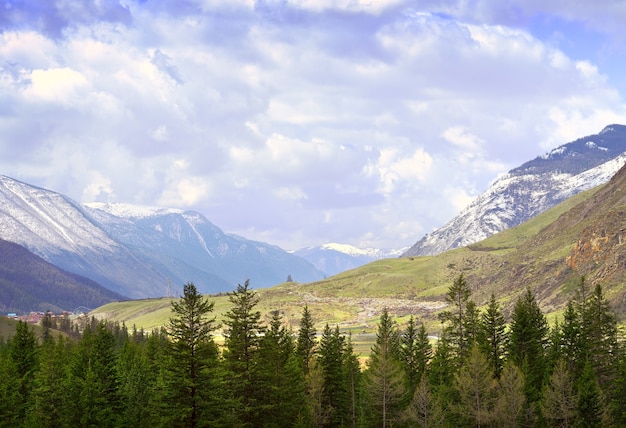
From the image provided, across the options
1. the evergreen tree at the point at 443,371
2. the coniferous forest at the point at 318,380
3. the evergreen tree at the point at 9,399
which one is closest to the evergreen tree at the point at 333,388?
the coniferous forest at the point at 318,380

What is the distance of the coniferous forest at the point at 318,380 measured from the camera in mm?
64750

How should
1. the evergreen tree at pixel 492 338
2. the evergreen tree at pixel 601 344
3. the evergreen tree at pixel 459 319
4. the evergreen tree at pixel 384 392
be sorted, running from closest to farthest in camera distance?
the evergreen tree at pixel 384 392 < the evergreen tree at pixel 492 338 < the evergreen tree at pixel 459 319 < the evergreen tree at pixel 601 344

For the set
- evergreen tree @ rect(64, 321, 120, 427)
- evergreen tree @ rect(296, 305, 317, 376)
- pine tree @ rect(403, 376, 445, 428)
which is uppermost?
evergreen tree @ rect(296, 305, 317, 376)

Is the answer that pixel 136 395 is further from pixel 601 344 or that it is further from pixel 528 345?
pixel 601 344

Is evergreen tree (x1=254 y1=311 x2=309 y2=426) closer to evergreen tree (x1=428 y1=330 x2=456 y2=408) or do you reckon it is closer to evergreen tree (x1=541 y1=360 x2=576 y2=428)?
evergreen tree (x1=428 y1=330 x2=456 y2=408)

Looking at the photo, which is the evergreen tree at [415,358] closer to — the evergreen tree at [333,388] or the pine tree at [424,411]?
the evergreen tree at [333,388]

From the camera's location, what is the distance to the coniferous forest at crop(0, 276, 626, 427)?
64.8m

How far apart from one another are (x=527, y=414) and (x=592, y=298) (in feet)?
69.0

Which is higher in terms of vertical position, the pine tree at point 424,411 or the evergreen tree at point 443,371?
the evergreen tree at point 443,371

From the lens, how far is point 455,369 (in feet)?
318

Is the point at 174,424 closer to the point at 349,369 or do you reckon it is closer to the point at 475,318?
the point at 349,369

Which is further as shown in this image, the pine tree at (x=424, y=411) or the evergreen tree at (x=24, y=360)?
the evergreen tree at (x=24, y=360)

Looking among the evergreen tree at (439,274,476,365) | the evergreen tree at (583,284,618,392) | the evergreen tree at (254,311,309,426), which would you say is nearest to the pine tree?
the evergreen tree at (439,274,476,365)

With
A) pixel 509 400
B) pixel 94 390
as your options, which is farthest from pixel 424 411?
pixel 94 390
